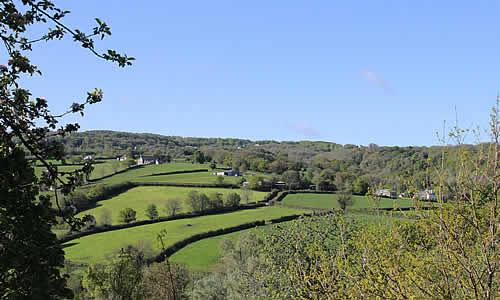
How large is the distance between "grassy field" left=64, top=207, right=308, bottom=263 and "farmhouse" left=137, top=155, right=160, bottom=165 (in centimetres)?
4869

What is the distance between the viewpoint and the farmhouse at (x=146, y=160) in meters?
107

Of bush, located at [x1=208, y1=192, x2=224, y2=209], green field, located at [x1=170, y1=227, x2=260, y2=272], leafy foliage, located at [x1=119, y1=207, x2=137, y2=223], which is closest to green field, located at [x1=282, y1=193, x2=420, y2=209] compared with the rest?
bush, located at [x1=208, y1=192, x2=224, y2=209]

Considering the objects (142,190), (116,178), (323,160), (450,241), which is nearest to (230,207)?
(142,190)

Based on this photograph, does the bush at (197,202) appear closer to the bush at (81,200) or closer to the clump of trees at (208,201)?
→ the clump of trees at (208,201)

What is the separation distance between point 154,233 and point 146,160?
2261 inches

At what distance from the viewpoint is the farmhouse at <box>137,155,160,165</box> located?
107250 millimetres

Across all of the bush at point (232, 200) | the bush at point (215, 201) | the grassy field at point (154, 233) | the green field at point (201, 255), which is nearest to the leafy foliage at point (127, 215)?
the grassy field at point (154, 233)

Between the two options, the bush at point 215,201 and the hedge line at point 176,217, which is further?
the bush at point 215,201

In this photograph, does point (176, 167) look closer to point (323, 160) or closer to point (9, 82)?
point (323, 160)

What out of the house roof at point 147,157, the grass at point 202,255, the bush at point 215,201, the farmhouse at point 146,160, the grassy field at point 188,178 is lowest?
the grass at point 202,255

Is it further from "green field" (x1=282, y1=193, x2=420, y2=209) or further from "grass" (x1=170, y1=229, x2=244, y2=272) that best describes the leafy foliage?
"green field" (x1=282, y1=193, x2=420, y2=209)

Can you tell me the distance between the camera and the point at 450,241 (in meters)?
7.21

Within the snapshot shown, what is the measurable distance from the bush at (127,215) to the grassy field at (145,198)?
979 millimetres

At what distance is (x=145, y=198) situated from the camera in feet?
233
